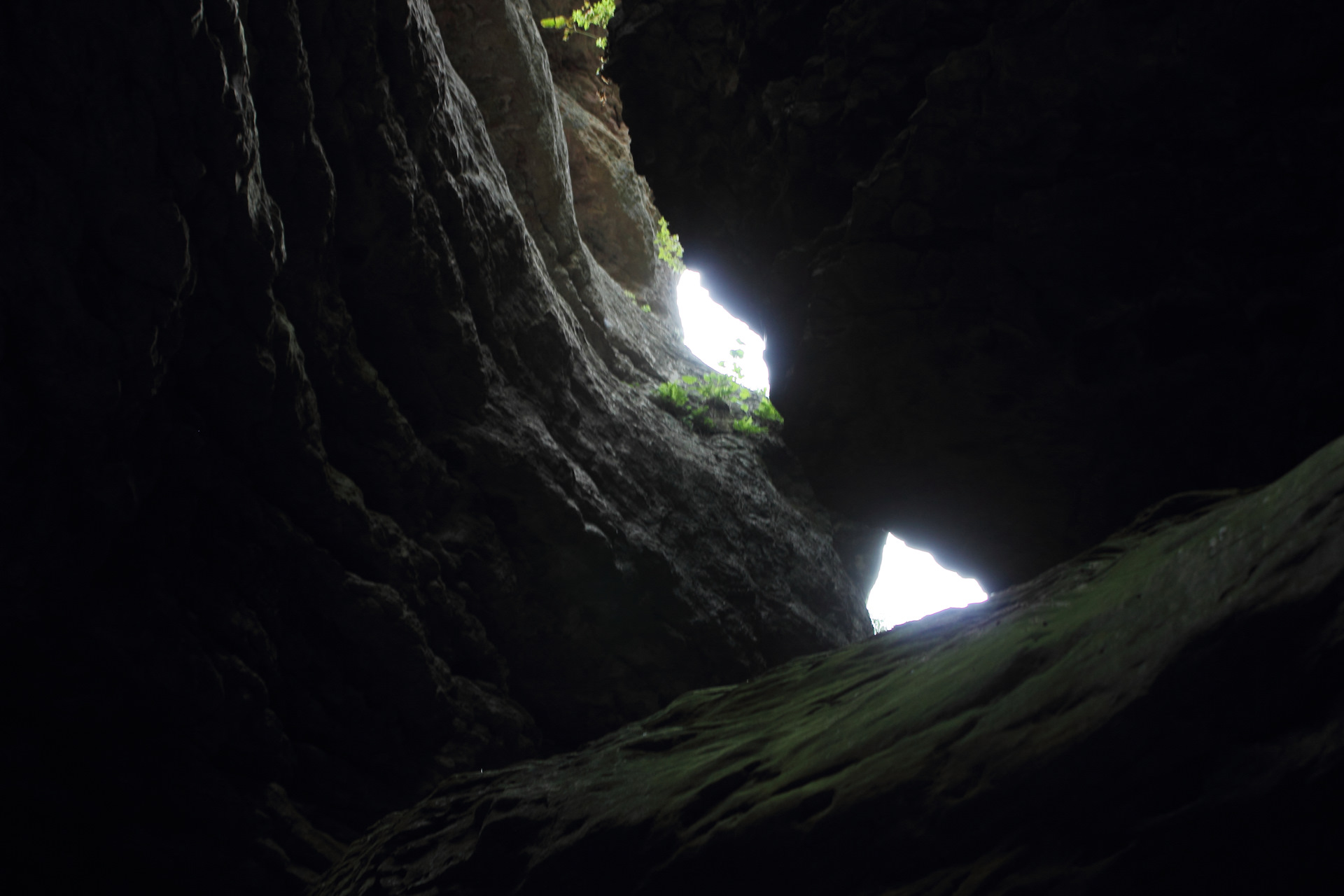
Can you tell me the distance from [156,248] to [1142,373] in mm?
7655

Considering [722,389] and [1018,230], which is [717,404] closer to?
[722,389]

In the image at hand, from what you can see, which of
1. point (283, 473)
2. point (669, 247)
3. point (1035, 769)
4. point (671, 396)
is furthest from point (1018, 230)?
point (669, 247)

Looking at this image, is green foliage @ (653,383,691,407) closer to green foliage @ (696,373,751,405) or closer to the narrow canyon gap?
green foliage @ (696,373,751,405)

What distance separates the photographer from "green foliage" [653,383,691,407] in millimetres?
12203

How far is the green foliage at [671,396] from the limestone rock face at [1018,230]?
3113 mm

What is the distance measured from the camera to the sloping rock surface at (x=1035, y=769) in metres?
2.57

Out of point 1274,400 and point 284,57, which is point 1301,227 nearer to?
point 1274,400

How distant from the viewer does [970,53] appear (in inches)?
253

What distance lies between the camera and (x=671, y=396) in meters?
12.3

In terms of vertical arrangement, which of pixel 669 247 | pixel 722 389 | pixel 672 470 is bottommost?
pixel 672 470

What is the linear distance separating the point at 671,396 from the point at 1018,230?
6.40m

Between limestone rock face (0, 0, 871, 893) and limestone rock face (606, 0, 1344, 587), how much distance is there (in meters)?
2.62

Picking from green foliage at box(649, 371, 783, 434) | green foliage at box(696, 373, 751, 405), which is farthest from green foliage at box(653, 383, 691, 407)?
green foliage at box(696, 373, 751, 405)

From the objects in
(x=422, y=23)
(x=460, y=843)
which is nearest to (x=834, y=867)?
(x=460, y=843)
